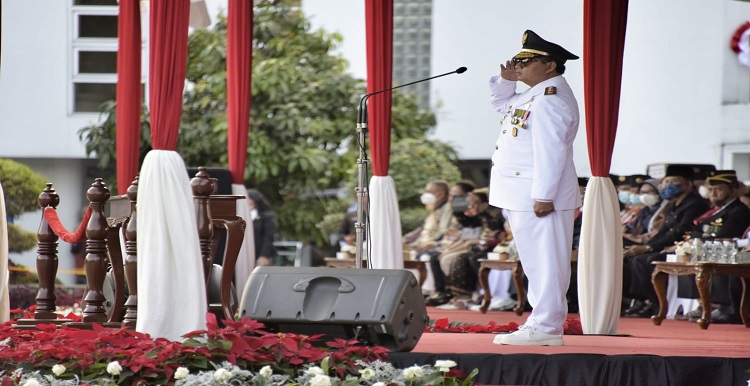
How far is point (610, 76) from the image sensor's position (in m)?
7.38

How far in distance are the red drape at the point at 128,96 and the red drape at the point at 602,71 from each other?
9.85 ft

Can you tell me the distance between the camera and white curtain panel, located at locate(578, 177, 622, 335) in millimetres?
7332

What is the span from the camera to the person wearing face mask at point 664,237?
31.7 ft

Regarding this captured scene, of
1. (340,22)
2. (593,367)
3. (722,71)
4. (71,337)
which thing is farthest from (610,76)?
(340,22)

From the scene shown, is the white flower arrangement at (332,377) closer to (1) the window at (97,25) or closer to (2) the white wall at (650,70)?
(2) the white wall at (650,70)

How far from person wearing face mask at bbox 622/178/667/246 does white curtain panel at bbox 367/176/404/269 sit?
253 centimetres

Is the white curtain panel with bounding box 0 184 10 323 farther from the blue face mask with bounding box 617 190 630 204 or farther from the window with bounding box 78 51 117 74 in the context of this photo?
the window with bounding box 78 51 117 74

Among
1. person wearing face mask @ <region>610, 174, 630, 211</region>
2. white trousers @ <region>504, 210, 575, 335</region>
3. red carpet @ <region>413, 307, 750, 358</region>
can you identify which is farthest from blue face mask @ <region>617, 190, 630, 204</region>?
white trousers @ <region>504, 210, 575, 335</region>

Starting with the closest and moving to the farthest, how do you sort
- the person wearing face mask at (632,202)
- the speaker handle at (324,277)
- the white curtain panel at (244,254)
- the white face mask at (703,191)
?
the speaker handle at (324,277), the white curtain panel at (244,254), the white face mask at (703,191), the person wearing face mask at (632,202)

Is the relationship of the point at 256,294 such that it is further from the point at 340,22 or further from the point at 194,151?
the point at 340,22

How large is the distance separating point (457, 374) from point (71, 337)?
5.54 feet

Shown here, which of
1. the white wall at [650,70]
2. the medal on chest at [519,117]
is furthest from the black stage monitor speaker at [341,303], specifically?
the white wall at [650,70]

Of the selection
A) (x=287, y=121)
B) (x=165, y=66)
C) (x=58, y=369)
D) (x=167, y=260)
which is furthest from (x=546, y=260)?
(x=287, y=121)

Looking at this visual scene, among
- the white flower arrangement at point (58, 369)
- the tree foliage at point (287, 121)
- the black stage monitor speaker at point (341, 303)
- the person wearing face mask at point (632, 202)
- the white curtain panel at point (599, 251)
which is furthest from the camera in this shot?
the tree foliage at point (287, 121)
